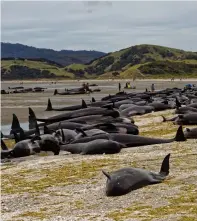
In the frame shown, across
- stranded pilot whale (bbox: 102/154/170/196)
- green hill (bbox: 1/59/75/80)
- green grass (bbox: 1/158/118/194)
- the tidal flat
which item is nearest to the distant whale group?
stranded pilot whale (bbox: 102/154/170/196)

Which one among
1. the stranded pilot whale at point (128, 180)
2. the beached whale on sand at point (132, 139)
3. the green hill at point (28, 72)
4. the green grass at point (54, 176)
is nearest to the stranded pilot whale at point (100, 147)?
the beached whale on sand at point (132, 139)

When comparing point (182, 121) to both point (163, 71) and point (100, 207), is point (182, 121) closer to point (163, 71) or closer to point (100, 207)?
point (100, 207)

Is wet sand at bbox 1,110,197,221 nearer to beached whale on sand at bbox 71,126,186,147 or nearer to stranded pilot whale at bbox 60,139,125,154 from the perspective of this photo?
stranded pilot whale at bbox 60,139,125,154

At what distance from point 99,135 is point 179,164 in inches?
186

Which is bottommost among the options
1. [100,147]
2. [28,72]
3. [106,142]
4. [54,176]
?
[54,176]

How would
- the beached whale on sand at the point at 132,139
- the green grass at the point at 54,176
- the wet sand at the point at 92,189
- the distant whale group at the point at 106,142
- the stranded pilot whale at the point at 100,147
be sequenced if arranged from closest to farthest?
1. the wet sand at the point at 92,189
2. the distant whale group at the point at 106,142
3. the green grass at the point at 54,176
4. the stranded pilot whale at the point at 100,147
5. the beached whale on sand at the point at 132,139

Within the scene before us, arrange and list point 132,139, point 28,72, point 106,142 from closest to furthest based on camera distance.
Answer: point 106,142 → point 132,139 → point 28,72

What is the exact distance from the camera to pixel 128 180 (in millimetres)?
9609

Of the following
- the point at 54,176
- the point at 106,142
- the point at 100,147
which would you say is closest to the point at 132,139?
the point at 106,142

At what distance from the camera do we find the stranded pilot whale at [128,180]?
30.7 feet

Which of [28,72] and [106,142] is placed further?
[28,72]

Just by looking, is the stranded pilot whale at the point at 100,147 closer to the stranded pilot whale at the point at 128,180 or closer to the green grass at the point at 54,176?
the green grass at the point at 54,176

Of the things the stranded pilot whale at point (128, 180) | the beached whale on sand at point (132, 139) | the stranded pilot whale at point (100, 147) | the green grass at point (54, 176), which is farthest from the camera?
the beached whale on sand at point (132, 139)

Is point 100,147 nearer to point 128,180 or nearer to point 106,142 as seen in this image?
point 106,142
